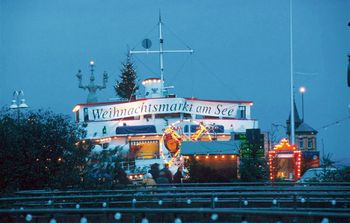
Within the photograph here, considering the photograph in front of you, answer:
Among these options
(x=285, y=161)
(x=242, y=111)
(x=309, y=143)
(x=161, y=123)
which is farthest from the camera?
(x=309, y=143)

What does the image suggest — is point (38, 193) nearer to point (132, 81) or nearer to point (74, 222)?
point (74, 222)

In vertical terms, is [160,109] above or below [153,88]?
below

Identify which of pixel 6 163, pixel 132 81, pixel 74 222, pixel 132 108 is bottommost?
pixel 74 222

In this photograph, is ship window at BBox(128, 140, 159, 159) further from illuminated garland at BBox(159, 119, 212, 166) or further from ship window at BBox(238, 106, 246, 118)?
ship window at BBox(238, 106, 246, 118)

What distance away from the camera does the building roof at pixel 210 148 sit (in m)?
34.2

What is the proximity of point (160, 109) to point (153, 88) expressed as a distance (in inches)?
203

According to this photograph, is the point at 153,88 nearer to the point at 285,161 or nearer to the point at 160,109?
the point at 160,109

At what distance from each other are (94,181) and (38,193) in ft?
10.1

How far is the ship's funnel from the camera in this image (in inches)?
1934

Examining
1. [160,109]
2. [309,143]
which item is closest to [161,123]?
[160,109]

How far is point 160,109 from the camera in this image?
147ft

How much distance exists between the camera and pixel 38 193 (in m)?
21.7

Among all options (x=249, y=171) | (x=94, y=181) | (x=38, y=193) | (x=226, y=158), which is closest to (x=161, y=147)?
(x=226, y=158)

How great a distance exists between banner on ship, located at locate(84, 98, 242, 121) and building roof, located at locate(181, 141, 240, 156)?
9.48 metres
